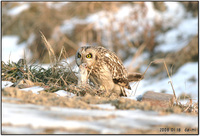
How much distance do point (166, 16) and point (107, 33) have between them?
2.80m

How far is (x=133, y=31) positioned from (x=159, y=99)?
8261 millimetres

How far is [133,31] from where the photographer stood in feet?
37.6

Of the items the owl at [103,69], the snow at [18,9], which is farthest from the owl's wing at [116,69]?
the snow at [18,9]

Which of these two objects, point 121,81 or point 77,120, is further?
point 121,81

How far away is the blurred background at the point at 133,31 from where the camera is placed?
32.1ft

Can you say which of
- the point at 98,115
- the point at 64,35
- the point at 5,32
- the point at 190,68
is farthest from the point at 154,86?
the point at 5,32

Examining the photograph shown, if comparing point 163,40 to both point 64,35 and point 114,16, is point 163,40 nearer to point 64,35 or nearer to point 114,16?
point 114,16

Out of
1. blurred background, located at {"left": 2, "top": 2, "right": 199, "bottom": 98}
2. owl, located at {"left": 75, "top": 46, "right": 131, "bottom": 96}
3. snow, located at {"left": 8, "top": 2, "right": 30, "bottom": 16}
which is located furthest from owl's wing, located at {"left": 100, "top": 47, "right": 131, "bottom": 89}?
snow, located at {"left": 8, "top": 2, "right": 30, "bottom": 16}

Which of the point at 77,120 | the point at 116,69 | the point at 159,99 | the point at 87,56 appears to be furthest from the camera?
the point at 116,69

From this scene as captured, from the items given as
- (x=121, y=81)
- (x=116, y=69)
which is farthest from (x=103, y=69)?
(x=121, y=81)

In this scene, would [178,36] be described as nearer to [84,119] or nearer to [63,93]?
[63,93]

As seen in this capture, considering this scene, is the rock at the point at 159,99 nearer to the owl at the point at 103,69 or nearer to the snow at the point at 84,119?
the owl at the point at 103,69

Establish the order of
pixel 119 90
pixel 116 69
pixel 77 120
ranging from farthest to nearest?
pixel 119 90 < pixel 116 69 < pixel 77 120

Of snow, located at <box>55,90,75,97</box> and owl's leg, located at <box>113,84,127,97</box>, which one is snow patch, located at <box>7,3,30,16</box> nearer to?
owl's leg, located at <box>113,84,127,97</box>
